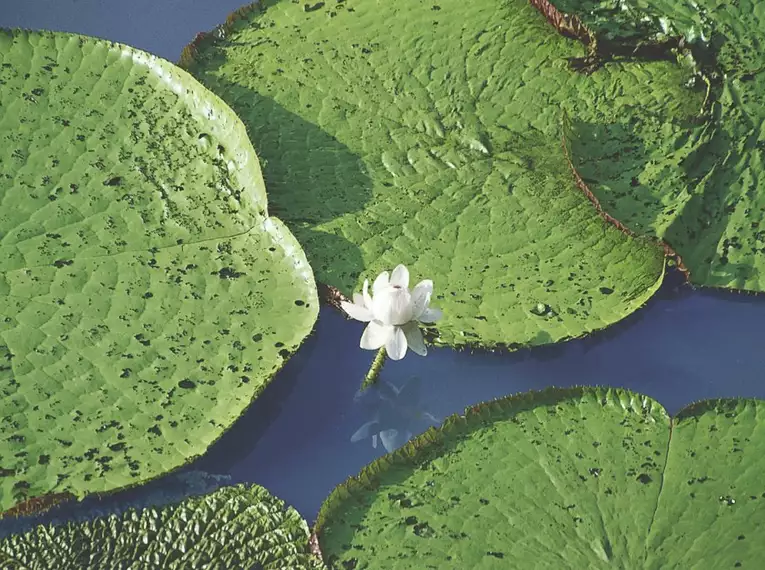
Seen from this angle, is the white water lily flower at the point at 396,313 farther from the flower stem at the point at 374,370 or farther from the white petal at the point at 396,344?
the flower stem at the point at 374,370

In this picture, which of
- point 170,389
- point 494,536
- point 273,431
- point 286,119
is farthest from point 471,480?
point 286,119

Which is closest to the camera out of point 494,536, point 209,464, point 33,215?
point 494,536

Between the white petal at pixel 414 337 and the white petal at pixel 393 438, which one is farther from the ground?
the white petal at pixel 414 337

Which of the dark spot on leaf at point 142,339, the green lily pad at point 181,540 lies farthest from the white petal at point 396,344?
the dark spot on leaf at point 142,339

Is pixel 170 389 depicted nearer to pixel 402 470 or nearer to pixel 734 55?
pixel 402 470

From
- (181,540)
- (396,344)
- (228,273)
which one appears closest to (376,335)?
(396,344)

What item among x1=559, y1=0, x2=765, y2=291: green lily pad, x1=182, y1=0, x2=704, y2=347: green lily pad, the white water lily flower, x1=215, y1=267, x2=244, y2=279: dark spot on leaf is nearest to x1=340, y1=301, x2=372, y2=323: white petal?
the white water lily flower
